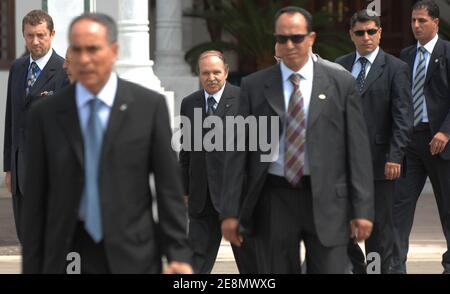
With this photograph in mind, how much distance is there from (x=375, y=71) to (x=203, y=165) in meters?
1.37

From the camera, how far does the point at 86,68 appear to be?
5105 mm

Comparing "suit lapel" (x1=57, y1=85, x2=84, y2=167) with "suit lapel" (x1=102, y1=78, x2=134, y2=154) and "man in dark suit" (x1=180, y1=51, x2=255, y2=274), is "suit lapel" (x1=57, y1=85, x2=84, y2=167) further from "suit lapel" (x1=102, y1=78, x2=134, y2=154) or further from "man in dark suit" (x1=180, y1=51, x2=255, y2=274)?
"man in dark suit" (x1=180, y1=51, x2=255, y2=274)

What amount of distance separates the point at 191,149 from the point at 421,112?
74.4 inches

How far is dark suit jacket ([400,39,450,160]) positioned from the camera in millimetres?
9648

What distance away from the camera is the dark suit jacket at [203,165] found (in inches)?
345

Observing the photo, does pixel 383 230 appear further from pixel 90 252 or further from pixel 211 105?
pixel 90 252

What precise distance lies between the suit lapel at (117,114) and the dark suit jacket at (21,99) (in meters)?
4.04

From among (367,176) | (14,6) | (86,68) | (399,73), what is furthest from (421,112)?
(14,6)

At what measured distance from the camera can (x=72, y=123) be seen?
517 centimetres

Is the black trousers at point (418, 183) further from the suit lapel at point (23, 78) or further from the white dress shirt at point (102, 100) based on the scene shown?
the white dress shirt at point (102, 100)

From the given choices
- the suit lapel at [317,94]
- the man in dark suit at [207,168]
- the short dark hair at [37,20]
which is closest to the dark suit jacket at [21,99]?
the short dark hair at [37,20]

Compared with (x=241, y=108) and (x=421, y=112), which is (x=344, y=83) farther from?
(x=421, y=112)

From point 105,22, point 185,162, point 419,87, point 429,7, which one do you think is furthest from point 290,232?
point 429,7

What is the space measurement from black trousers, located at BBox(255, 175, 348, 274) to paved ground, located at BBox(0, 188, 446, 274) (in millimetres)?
3469
